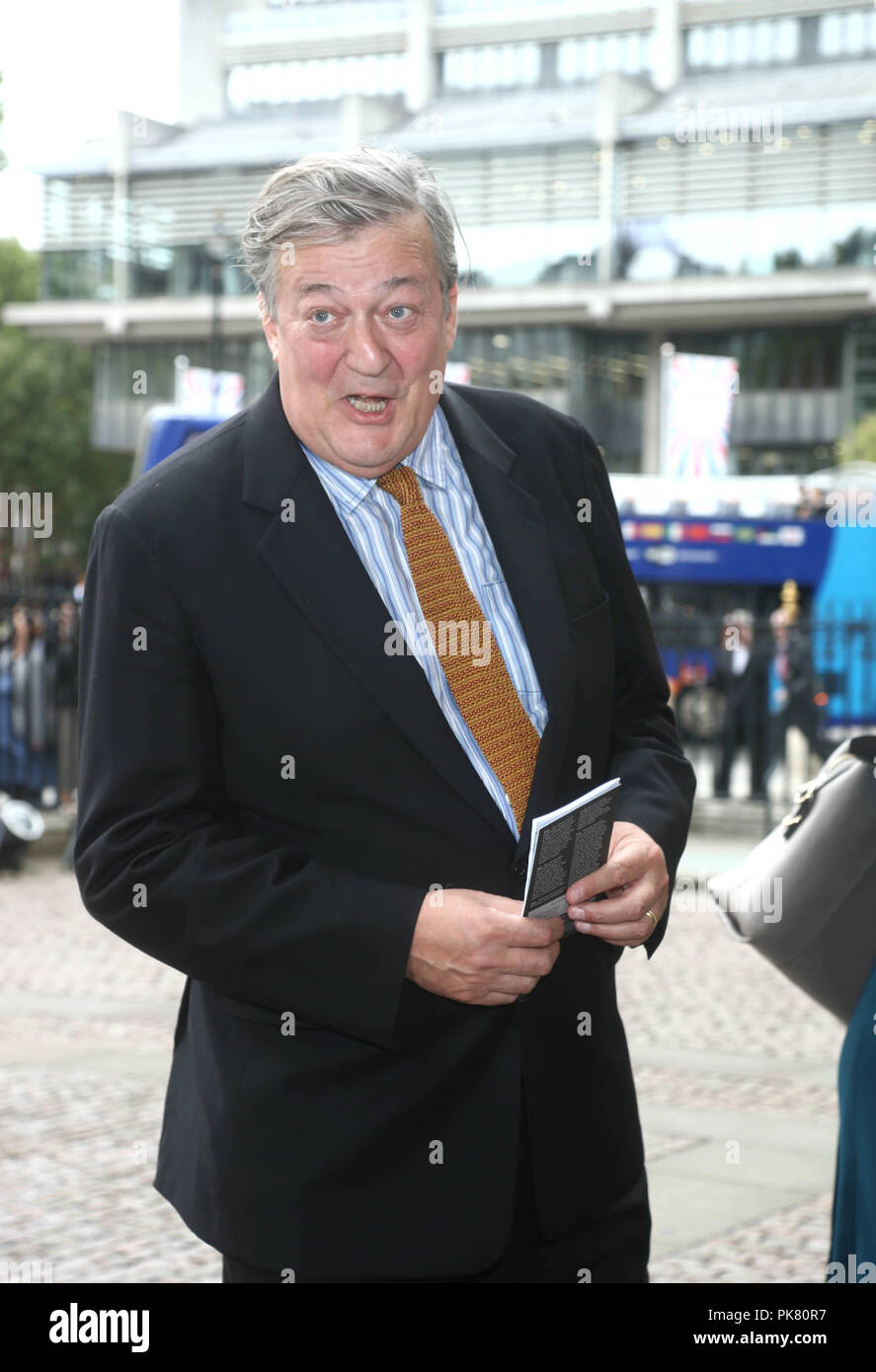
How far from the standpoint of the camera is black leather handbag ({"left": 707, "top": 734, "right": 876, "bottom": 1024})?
2840 millimetres

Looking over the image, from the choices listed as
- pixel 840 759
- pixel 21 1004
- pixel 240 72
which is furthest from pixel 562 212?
pixel 840 759

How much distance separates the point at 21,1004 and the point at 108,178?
169 feet

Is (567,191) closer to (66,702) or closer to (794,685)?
(794,685)

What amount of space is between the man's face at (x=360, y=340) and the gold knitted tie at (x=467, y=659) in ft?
0.32

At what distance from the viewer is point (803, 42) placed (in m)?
52.1

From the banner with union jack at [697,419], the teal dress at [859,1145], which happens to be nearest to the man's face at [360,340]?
the teal dress at [859,1145]

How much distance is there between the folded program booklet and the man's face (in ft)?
1.76

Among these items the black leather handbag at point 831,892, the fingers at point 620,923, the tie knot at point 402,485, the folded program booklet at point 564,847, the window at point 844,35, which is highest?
the window at point 844,35

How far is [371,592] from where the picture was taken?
2.29 m

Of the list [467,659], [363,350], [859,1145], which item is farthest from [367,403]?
[859,1145]

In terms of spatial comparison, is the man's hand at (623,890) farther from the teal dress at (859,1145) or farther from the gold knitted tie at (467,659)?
the teal dress at (859,1145)

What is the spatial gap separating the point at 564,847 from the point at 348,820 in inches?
11.5

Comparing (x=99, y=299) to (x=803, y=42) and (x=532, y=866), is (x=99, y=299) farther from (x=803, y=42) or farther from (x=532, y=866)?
(x=532, y=866)

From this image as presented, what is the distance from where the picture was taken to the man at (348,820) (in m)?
2.17
